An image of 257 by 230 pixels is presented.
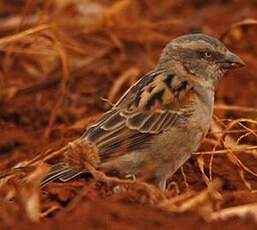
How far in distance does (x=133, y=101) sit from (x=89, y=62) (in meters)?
3.44

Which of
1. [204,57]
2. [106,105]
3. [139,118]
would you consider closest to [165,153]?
[139,118]

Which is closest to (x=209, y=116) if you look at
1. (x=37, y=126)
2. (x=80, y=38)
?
(x=37, y=126)

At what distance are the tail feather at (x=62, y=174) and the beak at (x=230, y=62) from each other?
49.8 inches

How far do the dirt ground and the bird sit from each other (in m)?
0.17

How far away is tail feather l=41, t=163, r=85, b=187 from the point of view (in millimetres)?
5832

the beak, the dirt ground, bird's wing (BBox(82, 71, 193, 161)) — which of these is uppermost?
the beak

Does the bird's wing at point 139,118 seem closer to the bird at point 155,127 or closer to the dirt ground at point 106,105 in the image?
the bird at point 155,127

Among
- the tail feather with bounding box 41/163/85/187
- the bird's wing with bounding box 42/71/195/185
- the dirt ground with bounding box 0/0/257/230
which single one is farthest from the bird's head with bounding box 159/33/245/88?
the tail feather with bounding box 41/163/85/187

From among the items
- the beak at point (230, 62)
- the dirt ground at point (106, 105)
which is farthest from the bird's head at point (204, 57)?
the dirt ground at point (106, 105)

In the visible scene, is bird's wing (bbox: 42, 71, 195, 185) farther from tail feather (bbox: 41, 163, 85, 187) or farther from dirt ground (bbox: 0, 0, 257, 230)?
dirt ground (bbox: 0, 0, 257, 230)

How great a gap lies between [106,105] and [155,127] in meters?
2.80

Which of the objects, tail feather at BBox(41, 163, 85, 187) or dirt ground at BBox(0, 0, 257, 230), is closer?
dirt ground at BBox(0, 0, 257, 230)

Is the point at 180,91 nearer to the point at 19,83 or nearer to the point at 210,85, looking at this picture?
the point at 210,85

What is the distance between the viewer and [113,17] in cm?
981
